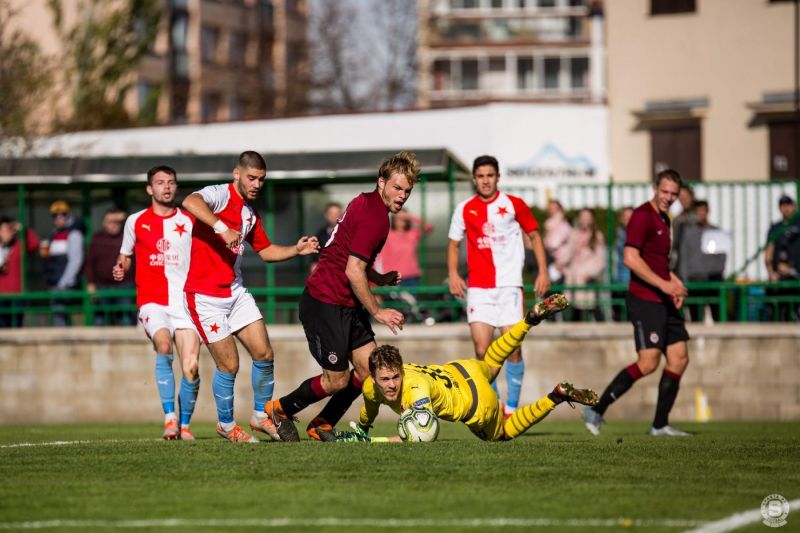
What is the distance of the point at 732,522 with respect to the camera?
26.2 ft

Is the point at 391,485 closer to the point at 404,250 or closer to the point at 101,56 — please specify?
the point at 404,250

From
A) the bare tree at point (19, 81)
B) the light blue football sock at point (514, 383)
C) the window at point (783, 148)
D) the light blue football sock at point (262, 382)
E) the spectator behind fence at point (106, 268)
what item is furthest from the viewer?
the window at point (783, 148)

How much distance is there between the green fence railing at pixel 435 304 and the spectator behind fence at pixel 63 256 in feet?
0.15

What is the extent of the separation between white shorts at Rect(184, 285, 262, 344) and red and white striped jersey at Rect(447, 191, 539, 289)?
2.92m

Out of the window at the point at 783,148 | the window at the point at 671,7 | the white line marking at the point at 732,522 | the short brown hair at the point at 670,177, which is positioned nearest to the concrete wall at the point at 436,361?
the short brown hair at the point at 670,177

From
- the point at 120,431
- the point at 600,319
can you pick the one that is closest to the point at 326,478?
the point at 120,431

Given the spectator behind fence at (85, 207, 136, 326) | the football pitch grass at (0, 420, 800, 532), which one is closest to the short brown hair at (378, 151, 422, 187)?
the football pitch grass at (0, 420, 800, 532)

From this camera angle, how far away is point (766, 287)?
19172mm

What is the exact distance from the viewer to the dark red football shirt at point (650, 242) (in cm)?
1388

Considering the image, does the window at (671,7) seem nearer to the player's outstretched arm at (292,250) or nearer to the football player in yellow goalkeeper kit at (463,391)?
the player's outstretched arm at (292,250)

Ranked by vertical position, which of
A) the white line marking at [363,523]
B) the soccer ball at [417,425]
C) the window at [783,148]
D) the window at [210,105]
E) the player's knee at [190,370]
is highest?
the window at [210,105]

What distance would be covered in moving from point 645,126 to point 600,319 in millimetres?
20867

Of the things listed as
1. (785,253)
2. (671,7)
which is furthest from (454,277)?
(671,7)

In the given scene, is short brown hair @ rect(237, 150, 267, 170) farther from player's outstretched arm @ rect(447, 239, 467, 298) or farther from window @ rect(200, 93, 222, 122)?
window @ rect(200, 93, 222, 122)
